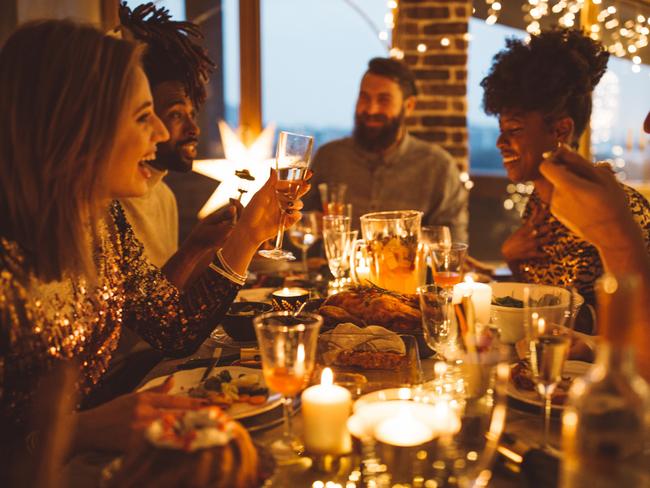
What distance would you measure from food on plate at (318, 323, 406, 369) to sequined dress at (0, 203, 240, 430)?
1.51 feet

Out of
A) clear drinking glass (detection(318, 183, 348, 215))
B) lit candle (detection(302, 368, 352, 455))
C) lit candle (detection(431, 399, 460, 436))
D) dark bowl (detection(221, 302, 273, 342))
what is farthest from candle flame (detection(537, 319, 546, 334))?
clear drinking glass (detection(318, 183, 348, 215))

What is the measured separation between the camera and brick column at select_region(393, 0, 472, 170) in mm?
4219

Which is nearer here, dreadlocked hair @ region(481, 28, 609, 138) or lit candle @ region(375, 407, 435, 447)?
lit candle @ region(375, 407, 435, 447)

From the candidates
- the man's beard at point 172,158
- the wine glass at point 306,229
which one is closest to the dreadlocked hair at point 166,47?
the man's beard at point 172,158

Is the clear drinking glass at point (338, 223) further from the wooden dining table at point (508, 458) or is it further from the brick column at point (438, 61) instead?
the brick column at point (438, 61)

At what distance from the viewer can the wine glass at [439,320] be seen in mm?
1356

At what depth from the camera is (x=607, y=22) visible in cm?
459

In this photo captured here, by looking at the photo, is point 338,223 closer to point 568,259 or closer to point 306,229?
point 306,229

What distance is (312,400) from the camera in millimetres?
1036

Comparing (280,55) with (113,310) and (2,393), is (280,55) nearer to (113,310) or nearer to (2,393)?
(113,310)

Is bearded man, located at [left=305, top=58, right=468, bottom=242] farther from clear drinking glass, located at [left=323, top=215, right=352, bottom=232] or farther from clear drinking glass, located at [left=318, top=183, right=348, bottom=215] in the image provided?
clear drinking glass, located at [left=323, top=215, right=352, bottom=232]

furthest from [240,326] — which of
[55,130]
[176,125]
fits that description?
[176,125]

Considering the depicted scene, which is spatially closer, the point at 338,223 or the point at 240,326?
the point at 240,326

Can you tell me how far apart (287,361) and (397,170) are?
3095mm
